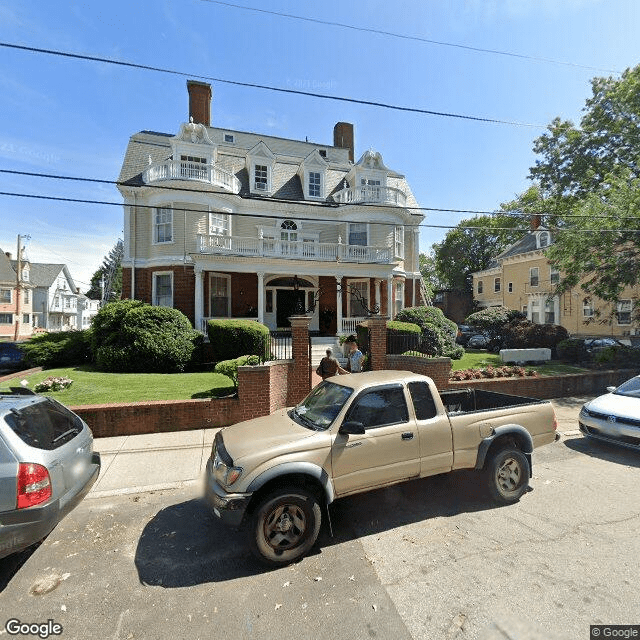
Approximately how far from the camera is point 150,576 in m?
3.43

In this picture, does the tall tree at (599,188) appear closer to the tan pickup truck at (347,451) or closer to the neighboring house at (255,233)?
the neighboring house at (255,233)

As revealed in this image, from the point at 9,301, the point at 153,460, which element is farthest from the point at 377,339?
the point at 9,301

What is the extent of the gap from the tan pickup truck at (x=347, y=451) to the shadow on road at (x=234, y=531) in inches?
13.7

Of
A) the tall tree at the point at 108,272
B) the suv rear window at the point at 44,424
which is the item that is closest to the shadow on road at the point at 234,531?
the suv rear window at the point at 44,424

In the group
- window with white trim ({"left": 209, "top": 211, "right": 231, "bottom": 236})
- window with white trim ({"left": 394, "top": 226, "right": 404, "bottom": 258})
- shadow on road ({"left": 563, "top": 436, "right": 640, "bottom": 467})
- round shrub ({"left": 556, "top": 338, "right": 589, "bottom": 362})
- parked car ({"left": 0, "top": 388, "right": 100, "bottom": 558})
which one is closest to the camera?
parked car ({"left": 0, "top": 388, "right": 100, "bottom": 558})

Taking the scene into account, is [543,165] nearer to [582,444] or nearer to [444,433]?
[582,444]

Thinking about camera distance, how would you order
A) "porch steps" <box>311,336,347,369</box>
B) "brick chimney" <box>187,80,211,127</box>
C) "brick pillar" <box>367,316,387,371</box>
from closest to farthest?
"brick pillar" <box>367,316,387,371</box>
"porch steps" <box>311,336,347,369</box>
"brick chimney" <box>187,80,211,127</box>

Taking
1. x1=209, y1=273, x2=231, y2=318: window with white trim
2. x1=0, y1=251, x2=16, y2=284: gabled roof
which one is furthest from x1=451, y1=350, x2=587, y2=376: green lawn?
x1=0, y1=251, x2=16, y2=284: gabled roof

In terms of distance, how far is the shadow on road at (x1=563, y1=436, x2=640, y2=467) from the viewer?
6480mm

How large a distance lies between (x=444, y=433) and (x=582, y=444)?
16.4 ft

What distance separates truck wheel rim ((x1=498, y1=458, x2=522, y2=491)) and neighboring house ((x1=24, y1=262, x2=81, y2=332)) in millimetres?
56084

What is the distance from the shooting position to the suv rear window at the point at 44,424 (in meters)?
3.58

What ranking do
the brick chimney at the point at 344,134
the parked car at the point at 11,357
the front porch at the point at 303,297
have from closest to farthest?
the parked car at the point at 11,357 < the front porch at the point at 303,297 < the brick chimney at the point at 344,134

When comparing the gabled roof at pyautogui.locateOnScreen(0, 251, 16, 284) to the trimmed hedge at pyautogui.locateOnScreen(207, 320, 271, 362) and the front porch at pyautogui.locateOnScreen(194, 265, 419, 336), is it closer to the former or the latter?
the front porch at pyautogui.locateOnScreen(194, 265, 419, 336)
